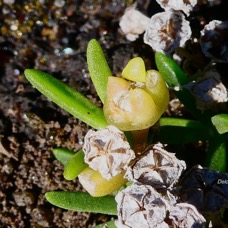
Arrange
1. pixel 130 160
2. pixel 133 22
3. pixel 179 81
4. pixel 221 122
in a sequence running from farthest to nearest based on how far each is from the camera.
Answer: pixel 133 22 → pixel 179 81 → pixel 221 122 → pixel 130 160

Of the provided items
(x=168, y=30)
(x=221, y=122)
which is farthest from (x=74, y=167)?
(x=168, y=30)

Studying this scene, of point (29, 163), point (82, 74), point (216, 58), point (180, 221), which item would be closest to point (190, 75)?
point (216, 58)

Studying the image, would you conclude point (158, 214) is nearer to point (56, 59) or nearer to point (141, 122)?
point (141, 122)

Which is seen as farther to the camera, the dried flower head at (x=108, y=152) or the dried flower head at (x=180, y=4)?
A: the dried flower head at (x=180, y=4)

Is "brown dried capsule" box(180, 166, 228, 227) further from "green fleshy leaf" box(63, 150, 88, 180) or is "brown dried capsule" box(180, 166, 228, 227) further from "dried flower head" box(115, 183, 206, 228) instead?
"green fleshy leaf" box(63, 150, 88, 180)

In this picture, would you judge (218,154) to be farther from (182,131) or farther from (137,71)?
(137,71)

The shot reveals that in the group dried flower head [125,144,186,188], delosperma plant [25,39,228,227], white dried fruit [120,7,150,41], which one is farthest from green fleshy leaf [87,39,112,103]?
white dried fruit [120,7,150,41]

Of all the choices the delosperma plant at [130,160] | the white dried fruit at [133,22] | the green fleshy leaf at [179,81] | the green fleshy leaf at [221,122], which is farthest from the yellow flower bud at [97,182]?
the white dried fruit at [133,22]

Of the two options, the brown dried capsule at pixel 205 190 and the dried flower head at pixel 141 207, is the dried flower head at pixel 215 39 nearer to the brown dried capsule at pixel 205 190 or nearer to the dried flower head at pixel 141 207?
the brown dried capsule at pixel 205 190
